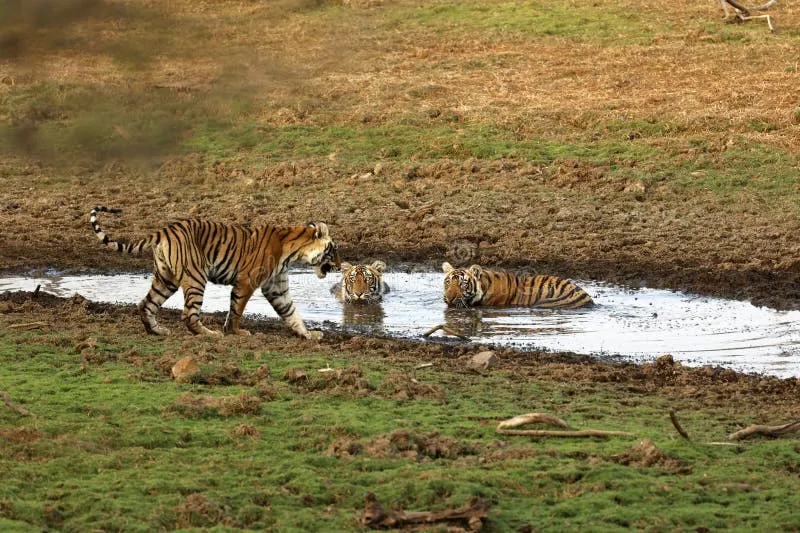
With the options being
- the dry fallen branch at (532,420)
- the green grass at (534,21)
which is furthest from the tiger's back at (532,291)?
the green grass at (534,21)

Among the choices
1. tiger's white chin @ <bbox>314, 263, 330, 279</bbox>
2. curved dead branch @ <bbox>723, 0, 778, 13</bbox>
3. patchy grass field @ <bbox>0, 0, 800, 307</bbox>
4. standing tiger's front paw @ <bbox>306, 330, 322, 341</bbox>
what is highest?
curved dead branch @ <bbox>723, 0, 778, 13</bbox>

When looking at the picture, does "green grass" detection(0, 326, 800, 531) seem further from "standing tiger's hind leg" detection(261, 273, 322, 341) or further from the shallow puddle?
"standing tiger's hind leg" detection(261, 273, 322, 341)

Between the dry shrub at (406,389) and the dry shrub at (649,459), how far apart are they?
1.77m

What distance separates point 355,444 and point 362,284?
6.52 metres

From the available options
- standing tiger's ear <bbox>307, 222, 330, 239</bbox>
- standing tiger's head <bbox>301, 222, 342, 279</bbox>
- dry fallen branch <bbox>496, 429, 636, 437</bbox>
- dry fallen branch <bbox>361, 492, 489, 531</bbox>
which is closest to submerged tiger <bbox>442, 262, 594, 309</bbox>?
standing tiger's head <bbox>301, 222, 342, 279</bbox>

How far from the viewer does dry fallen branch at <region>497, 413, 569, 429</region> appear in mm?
7676

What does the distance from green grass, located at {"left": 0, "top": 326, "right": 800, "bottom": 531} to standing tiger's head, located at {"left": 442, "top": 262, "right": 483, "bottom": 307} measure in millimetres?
4480

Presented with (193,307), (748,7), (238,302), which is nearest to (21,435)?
(193,307)

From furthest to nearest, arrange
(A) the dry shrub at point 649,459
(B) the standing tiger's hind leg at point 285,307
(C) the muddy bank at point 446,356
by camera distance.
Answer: (B) the standing tiger's hind leg at point 285,307
(C) the muddy bank at point 446,356
(A) the dry shrub at point 649,459

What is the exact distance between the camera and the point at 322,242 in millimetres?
11852

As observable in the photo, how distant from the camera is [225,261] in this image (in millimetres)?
11500

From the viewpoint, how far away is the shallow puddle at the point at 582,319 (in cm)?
1123

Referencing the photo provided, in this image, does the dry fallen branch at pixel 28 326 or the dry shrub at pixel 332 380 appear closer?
the dry shrub at pixel 332 380

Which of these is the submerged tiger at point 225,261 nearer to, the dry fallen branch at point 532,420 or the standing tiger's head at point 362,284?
the standing tiger's head at point 362,284
